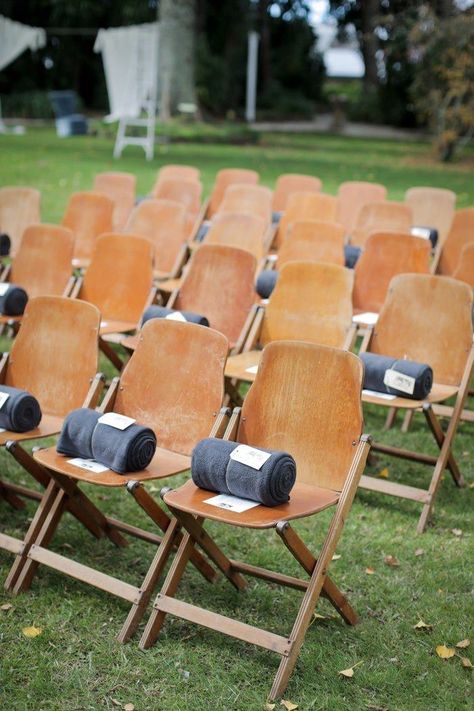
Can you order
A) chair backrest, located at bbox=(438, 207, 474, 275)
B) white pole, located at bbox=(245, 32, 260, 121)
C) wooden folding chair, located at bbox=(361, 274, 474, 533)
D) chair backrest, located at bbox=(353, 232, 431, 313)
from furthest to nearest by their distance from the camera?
white pole, located at bbox=(245, 32, 260, 121), chair backrest, located at bbox=(438, 207, 474, 275), chair backrest, located at bbox=(353, 232, 431, 313), wooden folding chair, located at bbox=(361, 274, 474, 533)

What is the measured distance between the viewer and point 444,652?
3727mm

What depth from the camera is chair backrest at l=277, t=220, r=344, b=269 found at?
691 cm

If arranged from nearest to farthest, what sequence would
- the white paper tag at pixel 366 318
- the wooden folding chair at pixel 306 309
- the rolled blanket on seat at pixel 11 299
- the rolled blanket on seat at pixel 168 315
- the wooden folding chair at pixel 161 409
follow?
the wooden folding chair at pixel 161 409 < the rolled blanket on seat at pixel 168 315 < the wooden folding chair at pixel 306 309 < the white paper tag at pixel 366 318 < the rolled blanket on seat at pixel 11 299

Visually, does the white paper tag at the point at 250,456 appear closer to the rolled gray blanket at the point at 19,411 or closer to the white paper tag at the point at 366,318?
the rolled gray blanket at the point at 19,411

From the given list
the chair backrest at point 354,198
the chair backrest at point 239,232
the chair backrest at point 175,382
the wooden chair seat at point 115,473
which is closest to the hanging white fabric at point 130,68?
the chair backrest at point 354,198

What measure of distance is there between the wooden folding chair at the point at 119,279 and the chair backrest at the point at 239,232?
1161 millimetres

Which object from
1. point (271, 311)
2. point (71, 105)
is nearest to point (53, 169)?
point (71, 105)

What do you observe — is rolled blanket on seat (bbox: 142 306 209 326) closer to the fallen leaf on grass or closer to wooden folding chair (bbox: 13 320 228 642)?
wooden folding chair (bbox: 13 320 228 642)

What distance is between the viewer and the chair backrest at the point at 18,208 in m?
8.38

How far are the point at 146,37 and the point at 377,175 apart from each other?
4404 millimetres

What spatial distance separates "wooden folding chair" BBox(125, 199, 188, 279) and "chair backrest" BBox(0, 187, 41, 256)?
1.08 metres

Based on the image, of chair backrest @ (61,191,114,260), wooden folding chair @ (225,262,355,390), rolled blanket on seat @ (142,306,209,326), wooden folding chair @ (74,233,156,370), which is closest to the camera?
rolled blanket on seat @ (142,306,209,326)

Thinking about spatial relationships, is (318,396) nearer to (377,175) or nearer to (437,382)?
(437,382)

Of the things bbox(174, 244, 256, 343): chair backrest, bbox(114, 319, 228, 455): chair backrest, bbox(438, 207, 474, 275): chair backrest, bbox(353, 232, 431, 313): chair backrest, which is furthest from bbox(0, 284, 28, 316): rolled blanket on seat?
bbox(438, 207, 474, 275): chair backrest
